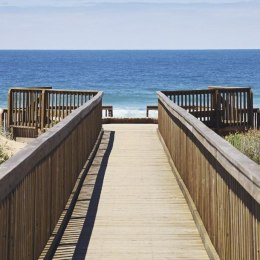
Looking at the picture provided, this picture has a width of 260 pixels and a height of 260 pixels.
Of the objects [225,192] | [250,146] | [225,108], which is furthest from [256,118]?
[225,192]

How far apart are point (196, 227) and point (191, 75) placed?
407ft

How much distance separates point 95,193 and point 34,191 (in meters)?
3.84

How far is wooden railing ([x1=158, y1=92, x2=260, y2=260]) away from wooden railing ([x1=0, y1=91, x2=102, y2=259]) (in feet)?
5.28

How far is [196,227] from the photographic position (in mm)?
7125

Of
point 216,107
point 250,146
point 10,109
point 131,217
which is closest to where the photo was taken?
point 131,217

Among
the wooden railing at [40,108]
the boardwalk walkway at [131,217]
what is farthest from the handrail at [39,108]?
the boardwalk walkway at [131,217]

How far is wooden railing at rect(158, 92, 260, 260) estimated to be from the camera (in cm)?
419

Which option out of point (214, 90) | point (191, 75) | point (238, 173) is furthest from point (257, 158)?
point (191, 75)

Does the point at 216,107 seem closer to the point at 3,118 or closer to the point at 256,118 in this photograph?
the point at 256,118

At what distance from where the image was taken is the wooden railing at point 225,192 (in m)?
4.19

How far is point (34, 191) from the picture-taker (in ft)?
17.5

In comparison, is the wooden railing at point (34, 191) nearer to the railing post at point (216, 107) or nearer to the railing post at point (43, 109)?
the railing post at point (43, 109)

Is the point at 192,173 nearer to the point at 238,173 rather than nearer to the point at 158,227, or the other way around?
the point at 158,227

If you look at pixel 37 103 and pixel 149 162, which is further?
pixel 37 103
